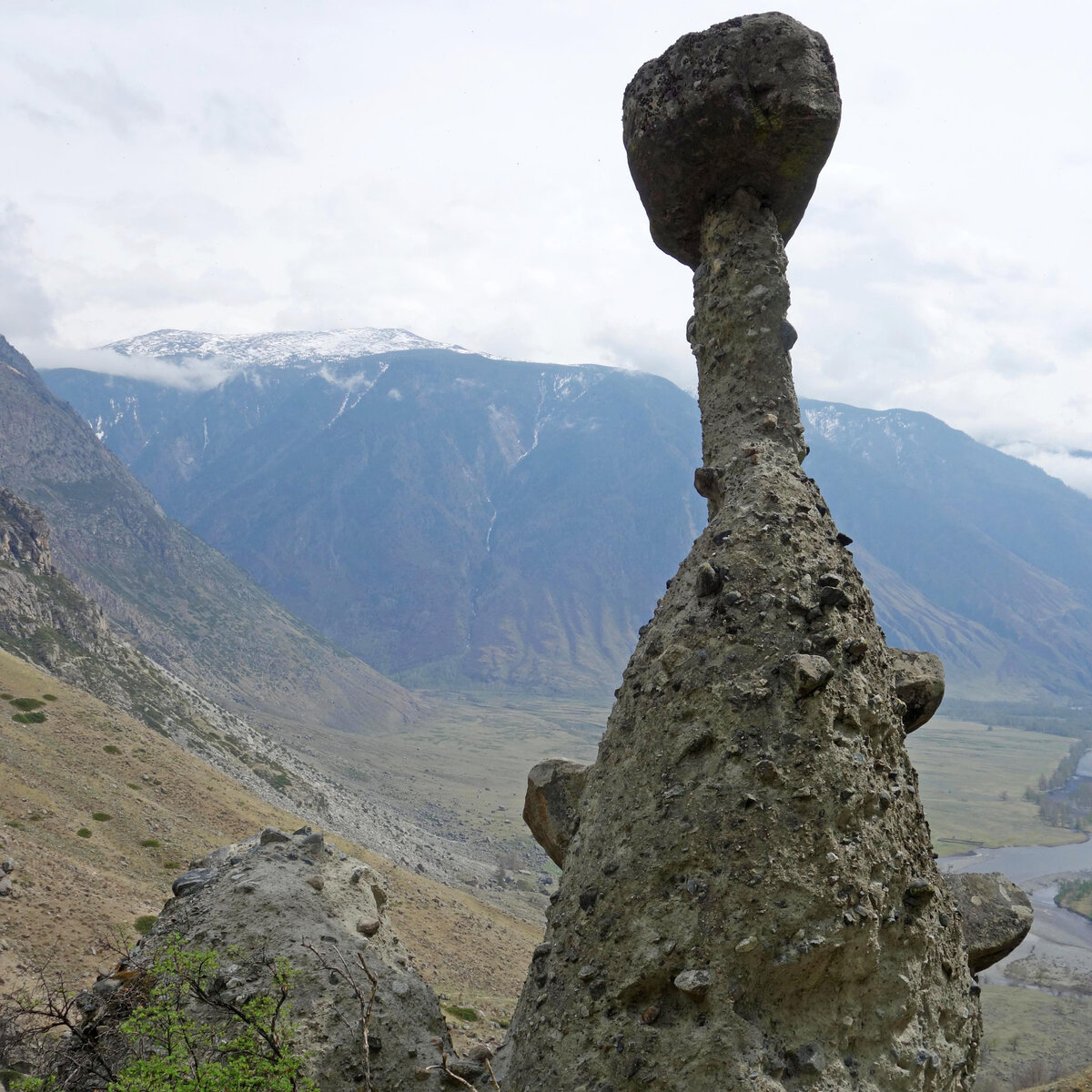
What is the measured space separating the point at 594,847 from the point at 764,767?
5.82 ft

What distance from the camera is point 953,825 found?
14288 cm

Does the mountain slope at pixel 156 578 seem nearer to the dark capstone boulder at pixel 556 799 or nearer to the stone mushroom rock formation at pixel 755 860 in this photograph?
the dark capstone boulder at pixel 556 799

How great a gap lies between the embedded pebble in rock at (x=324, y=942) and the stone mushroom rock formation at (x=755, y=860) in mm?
1679

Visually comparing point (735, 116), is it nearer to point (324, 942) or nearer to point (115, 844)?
point (324, 942)

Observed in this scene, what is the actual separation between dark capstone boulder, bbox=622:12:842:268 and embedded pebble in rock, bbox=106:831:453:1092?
384 inches

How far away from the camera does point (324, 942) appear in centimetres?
968

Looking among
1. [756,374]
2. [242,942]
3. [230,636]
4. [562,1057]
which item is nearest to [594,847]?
[562,1057]

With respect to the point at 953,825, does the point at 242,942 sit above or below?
above

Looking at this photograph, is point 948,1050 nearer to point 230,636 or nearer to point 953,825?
point 953,825

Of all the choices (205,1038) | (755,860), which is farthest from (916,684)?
(205,1038)

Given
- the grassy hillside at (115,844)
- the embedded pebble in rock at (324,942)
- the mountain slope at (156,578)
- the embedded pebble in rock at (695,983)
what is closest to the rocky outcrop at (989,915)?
the embedded pebble in rock at (695,983)

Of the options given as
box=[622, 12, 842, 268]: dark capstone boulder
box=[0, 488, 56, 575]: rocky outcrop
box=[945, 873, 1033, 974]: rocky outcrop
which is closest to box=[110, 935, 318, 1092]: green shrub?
box=[945, 873, 1033, 974]: rocky outcrop

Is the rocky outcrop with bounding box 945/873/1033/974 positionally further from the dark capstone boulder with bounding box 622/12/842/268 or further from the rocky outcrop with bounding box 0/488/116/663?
the rocky outcrop with bounding box 0/488/116/663

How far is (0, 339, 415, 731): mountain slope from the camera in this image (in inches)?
6102
